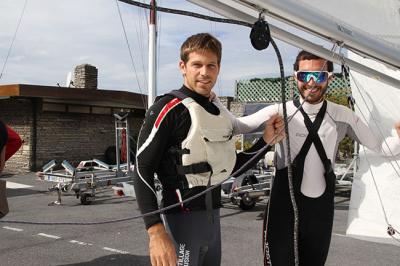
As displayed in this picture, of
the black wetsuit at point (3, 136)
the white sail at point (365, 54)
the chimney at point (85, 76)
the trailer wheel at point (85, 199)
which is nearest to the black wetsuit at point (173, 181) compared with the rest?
the white sail at point (365, 54)

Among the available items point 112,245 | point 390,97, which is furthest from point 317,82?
point 112,245

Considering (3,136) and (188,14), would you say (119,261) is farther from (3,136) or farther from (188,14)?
(188,14)

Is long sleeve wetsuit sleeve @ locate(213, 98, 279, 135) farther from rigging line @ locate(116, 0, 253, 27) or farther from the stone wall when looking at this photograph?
the stone wall

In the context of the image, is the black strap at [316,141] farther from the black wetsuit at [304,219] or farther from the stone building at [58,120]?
the stone building at [58,120]

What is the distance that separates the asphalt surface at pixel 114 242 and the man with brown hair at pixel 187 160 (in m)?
3.02

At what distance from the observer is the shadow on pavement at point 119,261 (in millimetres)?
4922

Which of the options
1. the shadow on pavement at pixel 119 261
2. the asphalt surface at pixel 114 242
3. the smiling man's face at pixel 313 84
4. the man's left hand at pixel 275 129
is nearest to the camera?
the man's left hand at pixel 275 129

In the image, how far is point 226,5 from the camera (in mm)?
1958

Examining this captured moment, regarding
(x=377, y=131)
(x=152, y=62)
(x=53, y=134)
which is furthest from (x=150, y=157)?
(x=53, y=134)

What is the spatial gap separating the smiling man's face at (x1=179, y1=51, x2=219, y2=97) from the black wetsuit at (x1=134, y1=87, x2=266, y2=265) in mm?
45

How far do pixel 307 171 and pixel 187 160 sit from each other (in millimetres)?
933

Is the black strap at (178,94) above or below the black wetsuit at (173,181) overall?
above

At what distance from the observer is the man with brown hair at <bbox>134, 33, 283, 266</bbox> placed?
1.99 metres

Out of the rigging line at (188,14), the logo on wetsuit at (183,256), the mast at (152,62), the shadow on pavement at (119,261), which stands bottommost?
the shadow on pavement at (119,261)
